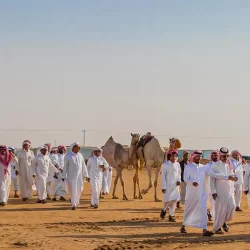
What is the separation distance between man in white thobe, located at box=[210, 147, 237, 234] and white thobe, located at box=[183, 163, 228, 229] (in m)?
0.18

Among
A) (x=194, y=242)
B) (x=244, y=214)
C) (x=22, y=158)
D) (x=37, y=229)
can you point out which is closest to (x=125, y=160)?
(x=22, y=158)

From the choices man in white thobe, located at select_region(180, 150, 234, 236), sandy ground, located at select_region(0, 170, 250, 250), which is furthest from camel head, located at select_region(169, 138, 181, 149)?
man in white thobe, located at select_region(180, 150, 234, 236)

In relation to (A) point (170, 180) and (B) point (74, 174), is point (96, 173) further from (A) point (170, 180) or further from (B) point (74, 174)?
(A) point (170, 180)

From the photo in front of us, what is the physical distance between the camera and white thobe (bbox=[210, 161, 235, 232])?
1286 centimetres

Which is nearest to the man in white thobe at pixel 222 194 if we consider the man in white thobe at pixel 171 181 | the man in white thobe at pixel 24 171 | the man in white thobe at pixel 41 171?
the man in white thobe at pixel 171 181

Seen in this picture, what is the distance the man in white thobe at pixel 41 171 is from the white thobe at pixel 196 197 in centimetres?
791

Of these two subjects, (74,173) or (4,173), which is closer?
(74,173)

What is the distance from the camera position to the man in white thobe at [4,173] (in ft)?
62.9

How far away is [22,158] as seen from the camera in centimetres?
2088

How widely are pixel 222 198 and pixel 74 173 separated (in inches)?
248

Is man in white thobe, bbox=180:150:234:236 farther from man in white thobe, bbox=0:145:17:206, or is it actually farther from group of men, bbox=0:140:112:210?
man in white thobe, bbox=0:145:17:206

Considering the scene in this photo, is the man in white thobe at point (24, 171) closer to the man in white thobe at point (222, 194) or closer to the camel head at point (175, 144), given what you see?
the camel head at point (175, 144)

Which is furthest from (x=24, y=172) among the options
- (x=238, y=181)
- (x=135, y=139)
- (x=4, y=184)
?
(x=238, y=181)

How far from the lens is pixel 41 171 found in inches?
811
